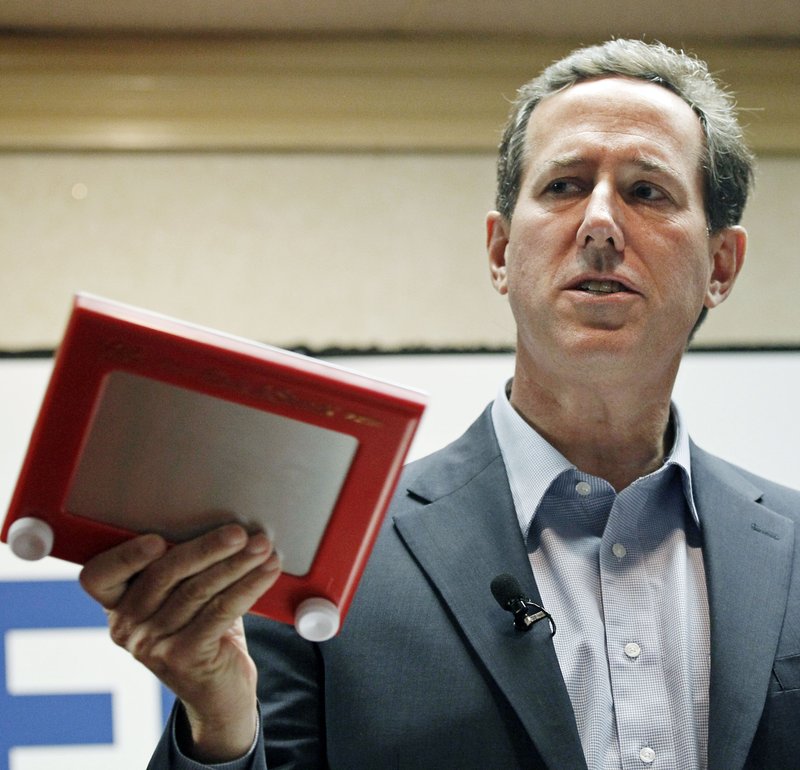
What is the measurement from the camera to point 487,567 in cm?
138

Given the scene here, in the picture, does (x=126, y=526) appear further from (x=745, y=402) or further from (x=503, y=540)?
(x=745, y=402)

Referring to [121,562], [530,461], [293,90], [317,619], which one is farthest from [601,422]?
[293,90]

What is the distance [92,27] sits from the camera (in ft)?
9.18

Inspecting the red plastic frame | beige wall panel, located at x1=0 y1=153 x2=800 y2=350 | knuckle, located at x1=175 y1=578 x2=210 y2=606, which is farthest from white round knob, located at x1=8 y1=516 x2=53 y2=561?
beige wall panel, located at x1=0 y1=153 x2=800 y2=350

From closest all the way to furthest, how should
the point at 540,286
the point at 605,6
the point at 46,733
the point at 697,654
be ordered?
the point at 697,654 < the point at 540,286 < the point at 46,733 < the point at 605,6

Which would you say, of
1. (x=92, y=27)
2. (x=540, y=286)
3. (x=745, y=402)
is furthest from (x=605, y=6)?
(x=540, y=286)

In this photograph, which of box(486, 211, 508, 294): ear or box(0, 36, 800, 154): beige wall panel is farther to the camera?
box(0, 36, 800, 154): beige wall panel

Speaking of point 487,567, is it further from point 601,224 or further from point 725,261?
Result: point 725,261

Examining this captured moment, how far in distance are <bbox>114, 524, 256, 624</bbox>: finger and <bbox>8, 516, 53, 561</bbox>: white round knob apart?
10 cm

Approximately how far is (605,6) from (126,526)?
2.19m

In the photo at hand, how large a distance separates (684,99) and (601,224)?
352 millimetres

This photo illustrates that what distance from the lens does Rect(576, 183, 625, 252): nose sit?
1.47 metres


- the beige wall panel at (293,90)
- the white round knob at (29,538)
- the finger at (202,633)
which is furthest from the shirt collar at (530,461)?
the beige wall panel at (293,90)

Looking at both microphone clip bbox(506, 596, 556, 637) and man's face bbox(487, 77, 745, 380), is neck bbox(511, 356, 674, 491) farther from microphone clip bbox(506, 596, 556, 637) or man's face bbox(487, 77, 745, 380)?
microphone clip bbox(506, 596, 556, 637)
